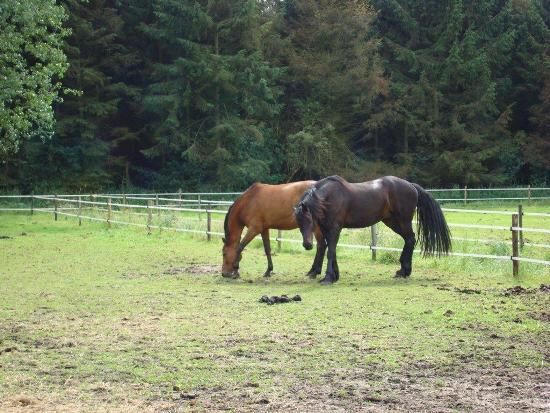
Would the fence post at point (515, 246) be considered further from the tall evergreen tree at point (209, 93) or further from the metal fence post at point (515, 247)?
the tall evergreen tree at point (209, 93)

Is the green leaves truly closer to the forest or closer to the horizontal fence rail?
the horizontal fence rail

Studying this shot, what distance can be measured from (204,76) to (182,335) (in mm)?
29611

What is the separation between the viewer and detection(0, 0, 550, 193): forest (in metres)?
35.9

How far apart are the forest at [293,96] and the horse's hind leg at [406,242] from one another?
24.3 m

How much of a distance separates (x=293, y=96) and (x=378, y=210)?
30.4 m

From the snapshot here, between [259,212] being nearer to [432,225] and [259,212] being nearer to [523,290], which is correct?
[432,225]

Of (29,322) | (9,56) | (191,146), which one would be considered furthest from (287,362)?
(191,146)

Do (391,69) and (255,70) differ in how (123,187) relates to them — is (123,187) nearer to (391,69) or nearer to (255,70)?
(255,70)

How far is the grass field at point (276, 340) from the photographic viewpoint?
17.2 ft

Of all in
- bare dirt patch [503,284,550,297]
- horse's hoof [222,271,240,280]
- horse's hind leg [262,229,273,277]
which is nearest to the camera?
bare dirt patch [503,284,550,297]

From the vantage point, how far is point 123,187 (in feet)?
120

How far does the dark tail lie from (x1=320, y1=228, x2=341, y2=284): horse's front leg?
1.39m

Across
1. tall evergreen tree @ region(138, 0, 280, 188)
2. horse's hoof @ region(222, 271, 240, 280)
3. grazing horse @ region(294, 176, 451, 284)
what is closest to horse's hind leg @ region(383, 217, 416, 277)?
grazing horse @ region(294, 176, 451, 284)

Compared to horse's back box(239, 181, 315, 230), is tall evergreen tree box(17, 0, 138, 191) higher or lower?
higher
